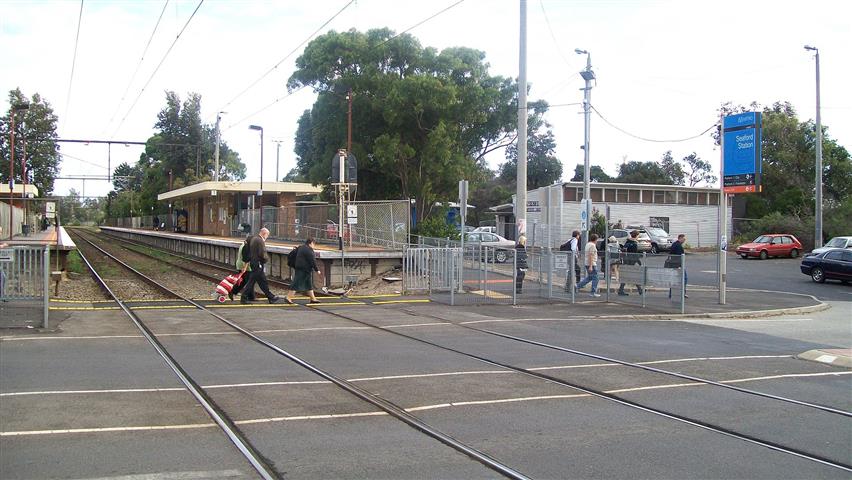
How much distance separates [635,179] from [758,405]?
7607cm

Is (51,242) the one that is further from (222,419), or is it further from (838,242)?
Result: (838,242)

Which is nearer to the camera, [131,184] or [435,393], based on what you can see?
[435,393]

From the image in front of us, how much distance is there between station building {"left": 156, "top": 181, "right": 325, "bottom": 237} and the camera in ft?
149

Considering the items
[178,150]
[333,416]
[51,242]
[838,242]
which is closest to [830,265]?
[838,242]

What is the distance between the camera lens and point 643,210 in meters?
52.6

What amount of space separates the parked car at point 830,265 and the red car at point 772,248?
42.6 ft

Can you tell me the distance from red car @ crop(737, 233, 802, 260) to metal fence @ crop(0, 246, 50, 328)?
1539 inches

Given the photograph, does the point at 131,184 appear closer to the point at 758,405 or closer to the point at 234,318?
the point at 234,318

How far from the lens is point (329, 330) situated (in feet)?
41.7

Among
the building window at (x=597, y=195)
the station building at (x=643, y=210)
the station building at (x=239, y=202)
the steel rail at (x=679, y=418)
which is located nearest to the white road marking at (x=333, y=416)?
the steel rail at (x=679, y=418)

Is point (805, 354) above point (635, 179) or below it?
below

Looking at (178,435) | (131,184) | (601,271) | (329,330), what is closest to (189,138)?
(131,184)

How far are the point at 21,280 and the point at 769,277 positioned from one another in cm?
2876

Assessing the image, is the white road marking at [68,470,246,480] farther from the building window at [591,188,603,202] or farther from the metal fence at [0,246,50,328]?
the building window at [591,188,603,202]
